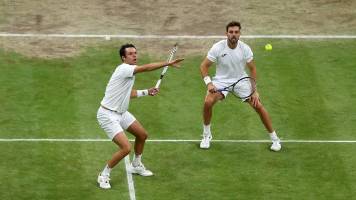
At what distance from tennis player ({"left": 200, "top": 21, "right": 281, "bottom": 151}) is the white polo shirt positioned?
214 centimetres

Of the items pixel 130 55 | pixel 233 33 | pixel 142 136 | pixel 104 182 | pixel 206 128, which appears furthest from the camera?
pixel 206 128

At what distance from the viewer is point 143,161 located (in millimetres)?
20750

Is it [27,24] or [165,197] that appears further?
[27,24]

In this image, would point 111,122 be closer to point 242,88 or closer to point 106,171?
point 106,171

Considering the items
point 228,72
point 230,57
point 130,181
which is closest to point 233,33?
point 230,57

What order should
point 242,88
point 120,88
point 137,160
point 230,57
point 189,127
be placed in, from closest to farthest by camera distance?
point 120,88 < point 137,160 < point 230,57 < point 242,88 < point 189,127

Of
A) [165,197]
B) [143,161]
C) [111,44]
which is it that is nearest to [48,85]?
[111,44]

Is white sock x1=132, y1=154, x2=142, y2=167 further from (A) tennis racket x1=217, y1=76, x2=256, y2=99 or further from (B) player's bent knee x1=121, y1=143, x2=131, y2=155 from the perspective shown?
(A) tennis racket x1=217, y1=76, x2=256, y2=99

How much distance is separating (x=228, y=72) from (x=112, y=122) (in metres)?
3.07

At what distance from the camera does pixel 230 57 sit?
21141 millimetres

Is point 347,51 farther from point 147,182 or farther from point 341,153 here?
point 147,182

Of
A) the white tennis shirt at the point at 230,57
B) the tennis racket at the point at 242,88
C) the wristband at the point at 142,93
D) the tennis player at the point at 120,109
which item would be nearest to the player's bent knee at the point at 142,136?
the tennis player at the point at 120,109

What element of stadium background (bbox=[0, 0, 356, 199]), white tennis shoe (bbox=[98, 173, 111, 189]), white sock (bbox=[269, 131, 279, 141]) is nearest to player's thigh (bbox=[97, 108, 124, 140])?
white tennis shoe (bbox=[98, 173, 111, 189])

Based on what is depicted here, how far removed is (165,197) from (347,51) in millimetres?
8606
